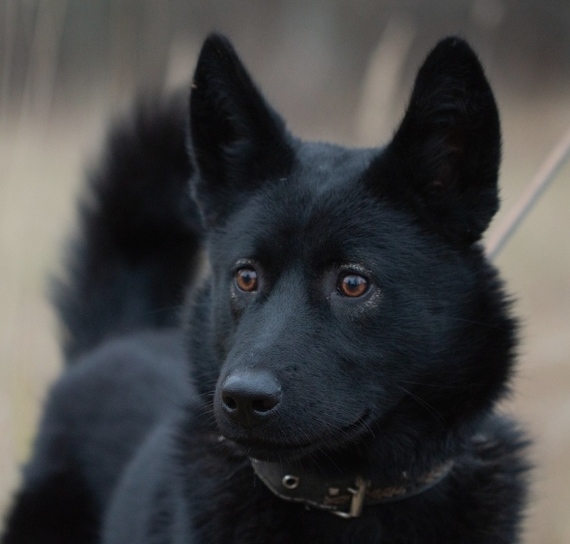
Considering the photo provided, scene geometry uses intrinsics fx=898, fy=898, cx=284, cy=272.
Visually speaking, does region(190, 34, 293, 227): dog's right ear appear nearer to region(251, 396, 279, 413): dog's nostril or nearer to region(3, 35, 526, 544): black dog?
region(3, 35, 526, 544): black dog

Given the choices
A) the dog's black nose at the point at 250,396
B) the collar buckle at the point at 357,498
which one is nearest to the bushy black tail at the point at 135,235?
the collar buckle at the point at 357,498

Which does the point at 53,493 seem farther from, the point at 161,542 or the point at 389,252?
the point at 389,252

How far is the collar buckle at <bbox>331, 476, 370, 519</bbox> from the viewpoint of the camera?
2.45 m

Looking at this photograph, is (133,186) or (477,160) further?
(133,186)

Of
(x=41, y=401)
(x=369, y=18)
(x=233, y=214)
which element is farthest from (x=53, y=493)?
(x=369, y=18)

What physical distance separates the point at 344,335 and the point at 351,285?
0.44 ft

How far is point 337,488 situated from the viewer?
2.46 meters

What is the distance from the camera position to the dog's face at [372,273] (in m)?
2.26

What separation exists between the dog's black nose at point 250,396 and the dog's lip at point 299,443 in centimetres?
8

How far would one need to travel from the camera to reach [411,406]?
246 centimetres

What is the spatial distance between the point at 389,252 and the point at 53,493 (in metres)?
1.96

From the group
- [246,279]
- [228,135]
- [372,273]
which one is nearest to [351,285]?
[372,273]

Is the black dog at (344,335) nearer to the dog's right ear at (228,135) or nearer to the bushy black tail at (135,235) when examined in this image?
the dog's right ear at (228,135)

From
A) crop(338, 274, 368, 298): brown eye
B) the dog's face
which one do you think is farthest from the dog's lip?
crop(338, 274, 368, 298): brown eye
